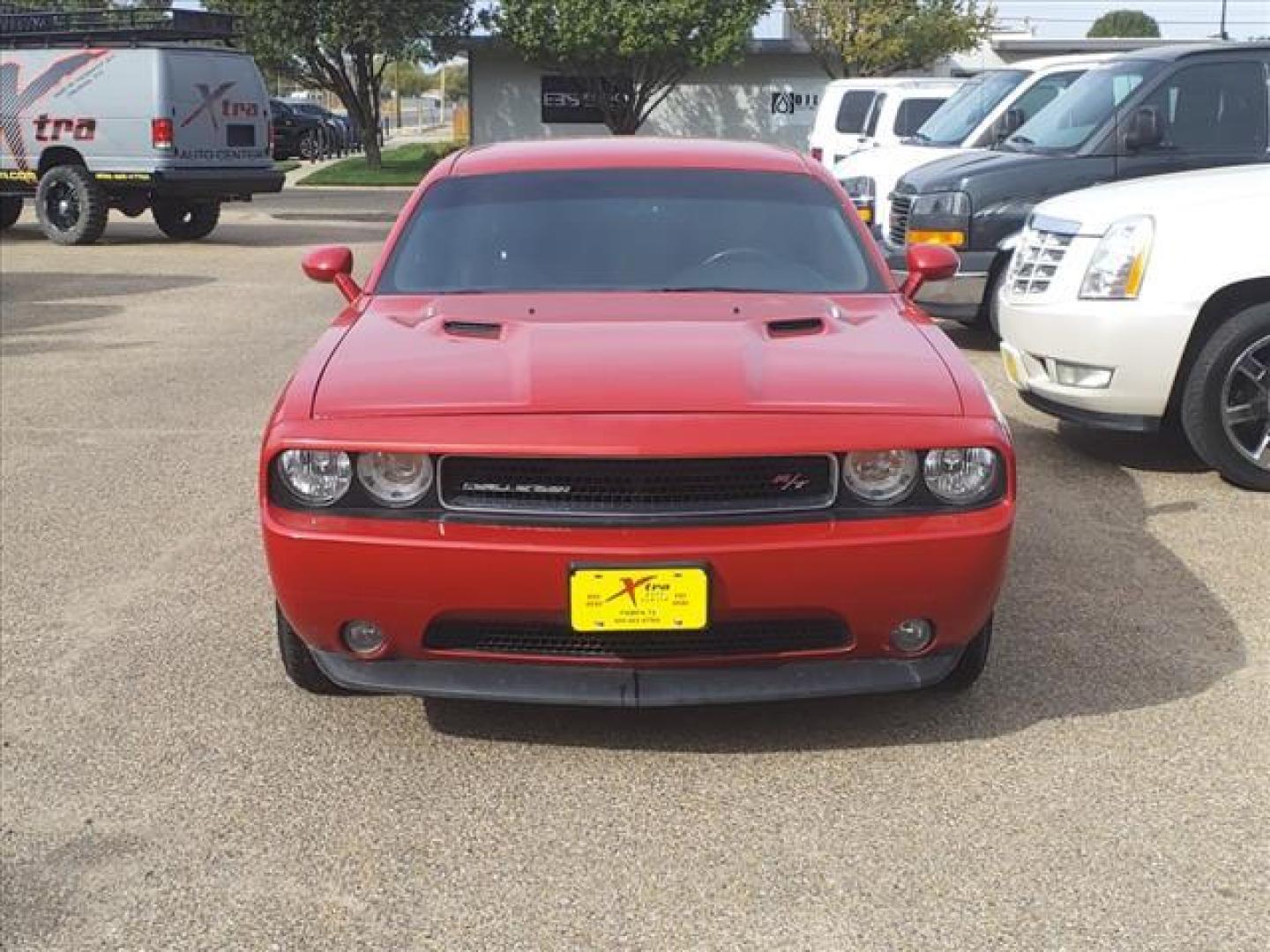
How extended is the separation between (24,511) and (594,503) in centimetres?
366

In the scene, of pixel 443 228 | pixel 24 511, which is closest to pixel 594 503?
pixel 443 228

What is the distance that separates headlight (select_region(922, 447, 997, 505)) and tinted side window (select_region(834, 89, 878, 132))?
631 inches

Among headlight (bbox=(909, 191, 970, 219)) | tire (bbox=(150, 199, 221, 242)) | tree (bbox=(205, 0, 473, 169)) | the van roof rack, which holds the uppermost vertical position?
tree (bbox=(205, 0, 473, 169))

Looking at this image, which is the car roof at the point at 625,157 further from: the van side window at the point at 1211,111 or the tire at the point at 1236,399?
the van side window at the point at 1211,111

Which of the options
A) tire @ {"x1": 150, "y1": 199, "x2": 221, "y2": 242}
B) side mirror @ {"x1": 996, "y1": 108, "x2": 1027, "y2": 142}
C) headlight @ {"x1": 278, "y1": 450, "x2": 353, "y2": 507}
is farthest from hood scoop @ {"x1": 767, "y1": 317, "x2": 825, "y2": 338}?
tire @ {"x1": 150, "y1": 199, "x2": 221, "y2": 242}

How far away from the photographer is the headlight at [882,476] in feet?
11.6

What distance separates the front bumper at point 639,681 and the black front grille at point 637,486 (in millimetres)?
408

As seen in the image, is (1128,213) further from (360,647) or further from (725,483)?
(360,647)

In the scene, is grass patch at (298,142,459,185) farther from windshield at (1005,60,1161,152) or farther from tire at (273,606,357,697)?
tire at (273,606,357,697)

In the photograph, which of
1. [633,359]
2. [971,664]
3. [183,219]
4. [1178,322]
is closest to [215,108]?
[183,219]

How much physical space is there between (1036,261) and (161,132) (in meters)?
12.8

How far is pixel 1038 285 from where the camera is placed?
686 cm

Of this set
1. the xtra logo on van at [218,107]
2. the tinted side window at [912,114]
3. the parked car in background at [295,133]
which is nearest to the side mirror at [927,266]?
the tinted side window at [912,114]

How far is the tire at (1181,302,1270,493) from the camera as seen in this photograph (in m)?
6.21
